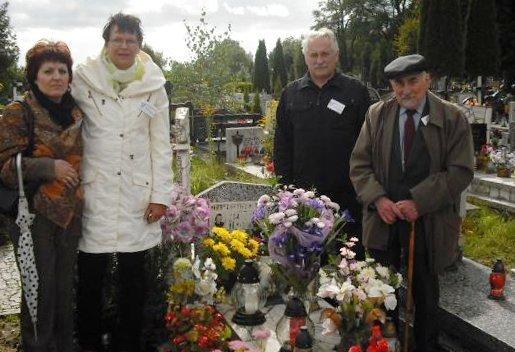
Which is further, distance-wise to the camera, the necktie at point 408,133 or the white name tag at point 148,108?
the necktie at point 408,133

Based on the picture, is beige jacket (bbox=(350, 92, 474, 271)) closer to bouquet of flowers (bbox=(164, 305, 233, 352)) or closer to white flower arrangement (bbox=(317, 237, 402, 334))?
white flower arrangement (bbox=(317, 237, 402, 334))

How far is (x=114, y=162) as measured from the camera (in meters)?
2.90

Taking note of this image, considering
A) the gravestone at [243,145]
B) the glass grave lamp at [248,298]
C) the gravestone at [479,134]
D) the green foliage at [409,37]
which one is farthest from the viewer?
the green foliage at [409,37]

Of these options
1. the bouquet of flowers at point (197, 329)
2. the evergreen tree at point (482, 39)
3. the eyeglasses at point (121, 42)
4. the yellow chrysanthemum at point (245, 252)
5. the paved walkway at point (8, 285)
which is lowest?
the paved walkway at point (8, 285)

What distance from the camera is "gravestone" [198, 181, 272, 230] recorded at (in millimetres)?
5086

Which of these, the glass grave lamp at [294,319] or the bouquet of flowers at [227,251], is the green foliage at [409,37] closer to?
the bouquet of flowers at [227,251]

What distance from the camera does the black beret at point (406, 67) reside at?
9.91ft

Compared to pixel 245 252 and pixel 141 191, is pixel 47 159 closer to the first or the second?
pixel 141 191

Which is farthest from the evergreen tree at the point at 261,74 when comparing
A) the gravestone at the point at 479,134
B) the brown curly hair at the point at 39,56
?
the brown curly hair at the point at 39,56

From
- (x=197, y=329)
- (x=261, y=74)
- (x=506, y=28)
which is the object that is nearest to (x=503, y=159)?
(x=197, y=329)

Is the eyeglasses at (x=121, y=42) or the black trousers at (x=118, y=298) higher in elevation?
the eyeglasses at (x=121, y=42)

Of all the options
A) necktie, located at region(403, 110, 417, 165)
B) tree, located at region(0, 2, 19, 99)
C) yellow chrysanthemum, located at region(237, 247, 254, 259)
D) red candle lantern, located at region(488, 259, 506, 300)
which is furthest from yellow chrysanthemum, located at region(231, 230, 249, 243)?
tree, located at region(0, 2, 19, 99)

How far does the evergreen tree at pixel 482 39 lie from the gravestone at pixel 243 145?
8.90 meters

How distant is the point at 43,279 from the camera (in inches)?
112
